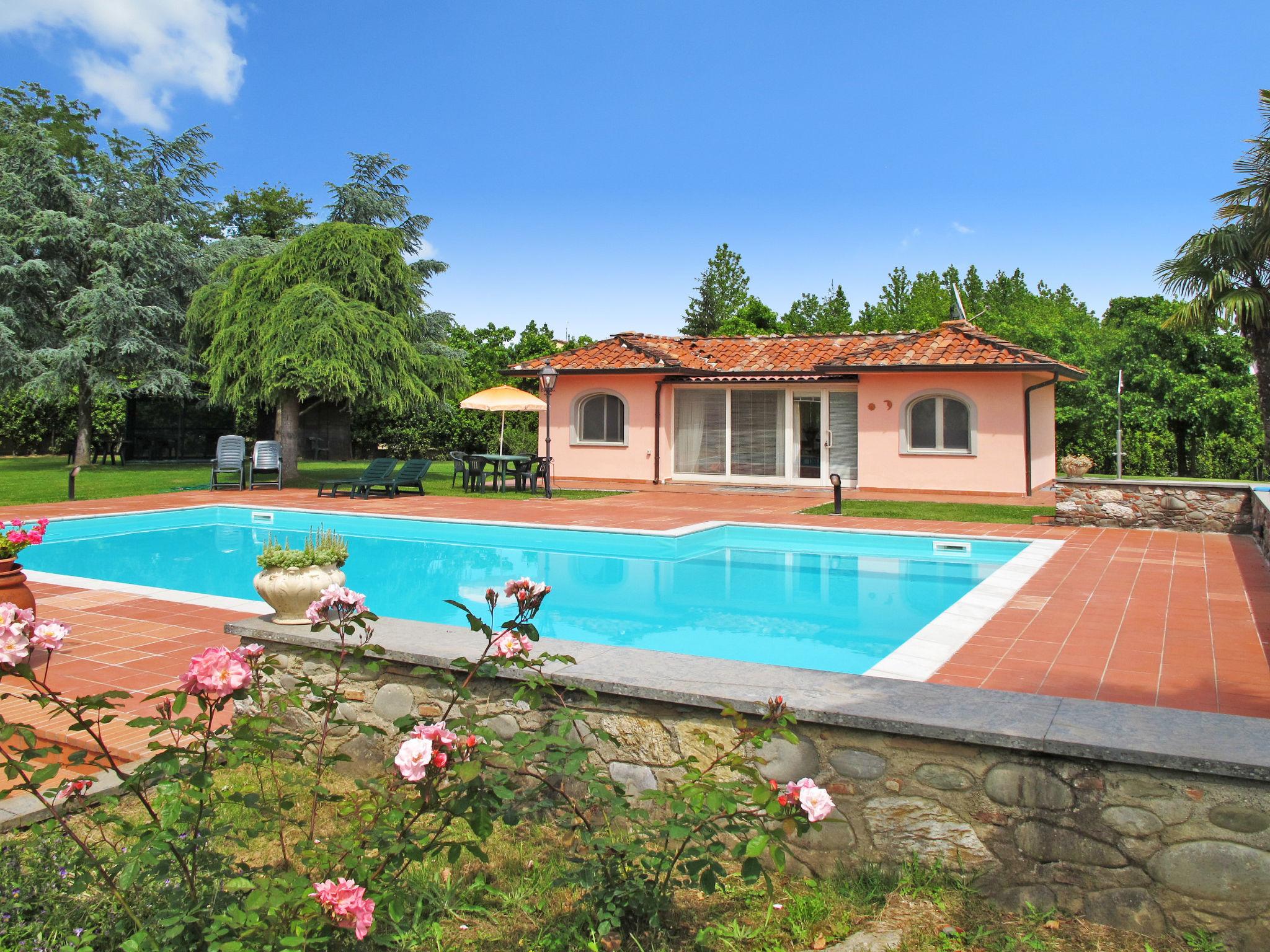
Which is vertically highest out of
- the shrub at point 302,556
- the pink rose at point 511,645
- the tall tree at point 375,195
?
the tall tree at point 375,195

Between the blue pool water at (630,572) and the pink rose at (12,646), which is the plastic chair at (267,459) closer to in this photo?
the blue pool water at (630,572)

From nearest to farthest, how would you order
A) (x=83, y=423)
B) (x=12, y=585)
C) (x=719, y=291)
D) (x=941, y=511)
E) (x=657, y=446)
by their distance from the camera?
(x=12, y=585)
(x=941, y=511)
(x=657, y=446)
(x=83, y=423)
(x=719, y=291)

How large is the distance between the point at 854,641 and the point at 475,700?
176 inches

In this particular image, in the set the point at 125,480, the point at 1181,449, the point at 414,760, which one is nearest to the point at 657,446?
the point at 125,480

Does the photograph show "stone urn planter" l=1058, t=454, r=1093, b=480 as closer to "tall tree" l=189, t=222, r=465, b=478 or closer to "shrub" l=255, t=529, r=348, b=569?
"shrub" l=255, t=529, r=348, b=569

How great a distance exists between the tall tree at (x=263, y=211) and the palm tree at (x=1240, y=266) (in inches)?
1101

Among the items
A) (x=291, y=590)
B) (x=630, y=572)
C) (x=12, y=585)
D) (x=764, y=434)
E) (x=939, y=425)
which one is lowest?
(x=630, y=572)

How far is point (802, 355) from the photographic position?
20.7 meters

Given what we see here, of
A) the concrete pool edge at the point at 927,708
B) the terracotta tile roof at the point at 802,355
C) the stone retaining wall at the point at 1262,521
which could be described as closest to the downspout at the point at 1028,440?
the terracotta tile roof at the point at 802,355

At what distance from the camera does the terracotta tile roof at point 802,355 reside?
17391mm

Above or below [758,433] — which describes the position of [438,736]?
below

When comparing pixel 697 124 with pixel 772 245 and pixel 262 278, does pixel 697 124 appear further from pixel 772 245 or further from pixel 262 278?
pixel 772 245

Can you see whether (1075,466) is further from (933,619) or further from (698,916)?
(698,916)

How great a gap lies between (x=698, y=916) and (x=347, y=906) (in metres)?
1.22
